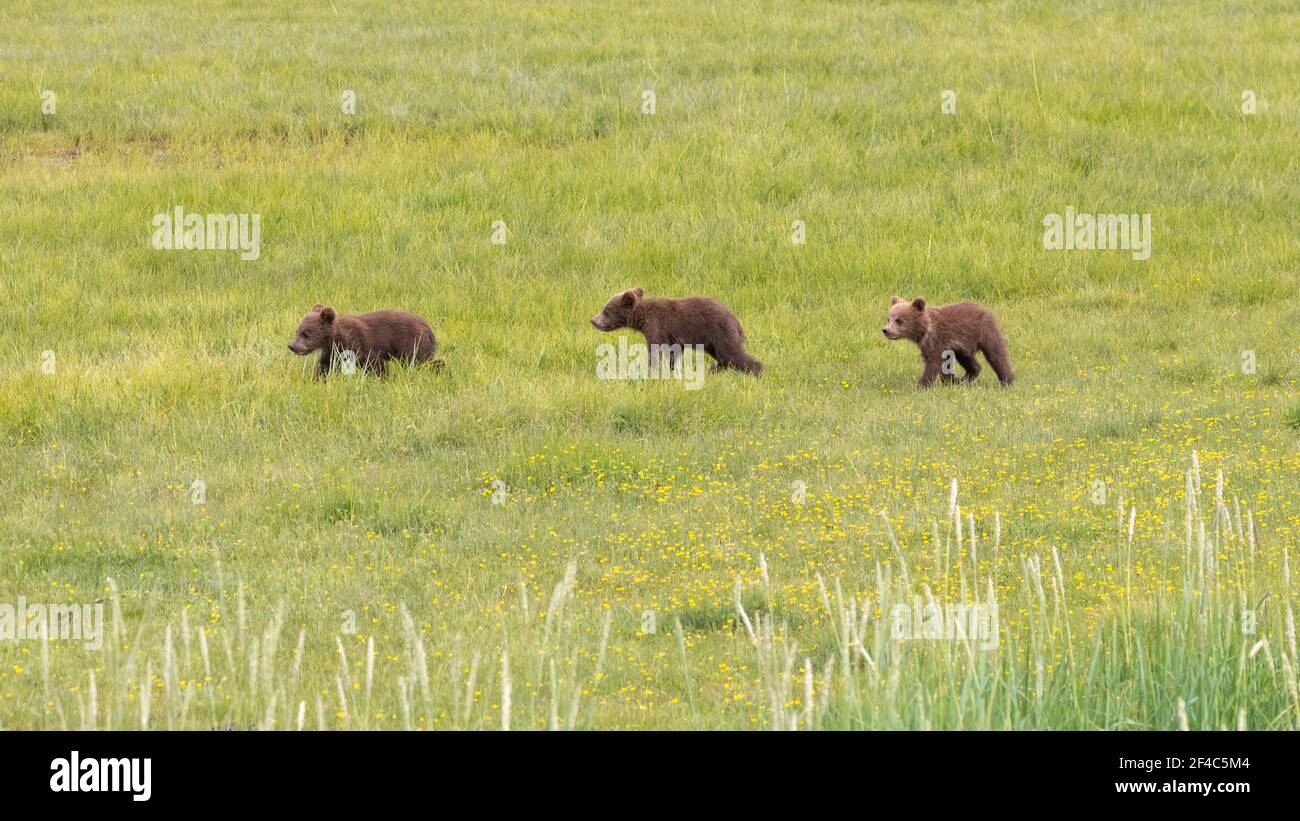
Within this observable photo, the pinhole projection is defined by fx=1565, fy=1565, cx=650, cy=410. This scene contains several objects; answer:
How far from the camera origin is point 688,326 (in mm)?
15414

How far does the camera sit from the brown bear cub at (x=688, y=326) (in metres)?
15.4

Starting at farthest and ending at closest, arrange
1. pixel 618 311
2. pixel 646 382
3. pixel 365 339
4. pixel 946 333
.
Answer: pixel 618 311
pixel 946 333
pixel 365 339
pixel 646 382

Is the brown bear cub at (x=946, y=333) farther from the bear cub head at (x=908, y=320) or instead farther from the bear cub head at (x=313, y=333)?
the bear cub head at (x=313, y=333)

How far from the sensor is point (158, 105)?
24.9 m

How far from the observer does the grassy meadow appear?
23.1 feet

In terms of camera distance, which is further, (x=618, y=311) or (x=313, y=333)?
(x=618, y=311)

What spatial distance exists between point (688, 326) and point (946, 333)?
2.50m

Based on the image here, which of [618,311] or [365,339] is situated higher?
[618,311]

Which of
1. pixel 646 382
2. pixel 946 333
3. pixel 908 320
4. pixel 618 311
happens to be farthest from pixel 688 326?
pixel 946 333

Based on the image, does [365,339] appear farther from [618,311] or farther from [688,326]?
[688,326]

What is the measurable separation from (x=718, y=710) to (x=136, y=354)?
10.0m

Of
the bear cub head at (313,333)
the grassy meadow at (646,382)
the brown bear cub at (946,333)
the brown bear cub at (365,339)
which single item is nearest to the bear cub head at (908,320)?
the brown bear cub at (946,333)

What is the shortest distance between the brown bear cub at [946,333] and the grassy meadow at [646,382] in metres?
0.35

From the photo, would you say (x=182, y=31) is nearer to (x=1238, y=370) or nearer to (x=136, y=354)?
(x=136, y=354)
